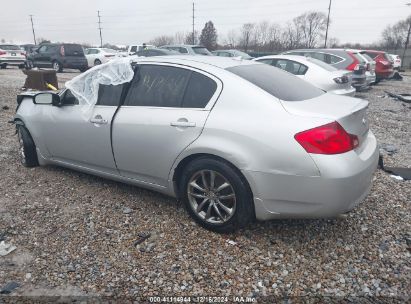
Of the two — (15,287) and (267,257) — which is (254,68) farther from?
(15,287)

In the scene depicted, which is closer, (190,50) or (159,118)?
(159,118)

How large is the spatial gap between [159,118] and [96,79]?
42.3 inches

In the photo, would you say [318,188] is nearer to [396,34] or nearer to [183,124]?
[183,124]

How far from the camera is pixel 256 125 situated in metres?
2.71

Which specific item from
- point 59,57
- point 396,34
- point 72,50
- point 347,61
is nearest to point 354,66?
point 347,61

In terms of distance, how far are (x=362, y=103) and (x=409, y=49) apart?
131 ft

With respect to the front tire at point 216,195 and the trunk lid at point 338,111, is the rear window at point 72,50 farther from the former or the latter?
the trunk lid at point 338,111

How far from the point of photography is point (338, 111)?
284 centimetres

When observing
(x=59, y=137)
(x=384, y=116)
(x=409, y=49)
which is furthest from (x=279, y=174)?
(x=409, y=49)

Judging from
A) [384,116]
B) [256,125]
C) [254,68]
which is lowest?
[384,116]

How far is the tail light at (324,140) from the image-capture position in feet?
8.33

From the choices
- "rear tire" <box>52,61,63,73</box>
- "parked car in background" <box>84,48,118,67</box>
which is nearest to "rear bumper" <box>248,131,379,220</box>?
"rear tire" <box>52,61,63,73</box>

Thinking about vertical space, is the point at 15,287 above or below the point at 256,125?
below

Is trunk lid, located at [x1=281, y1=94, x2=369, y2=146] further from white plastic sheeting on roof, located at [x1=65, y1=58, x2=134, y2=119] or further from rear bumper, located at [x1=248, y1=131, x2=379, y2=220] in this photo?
white plastic sheeting on roof, located at [x1=65, y1=58, x2=134, y2=119]
